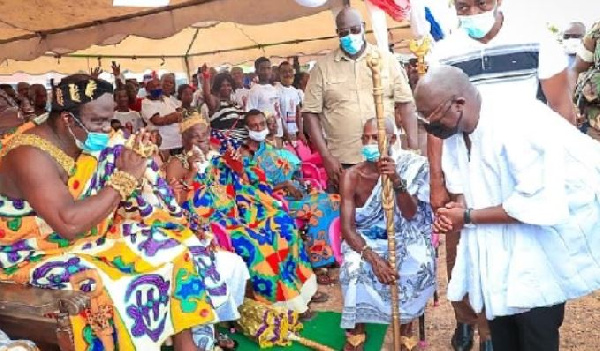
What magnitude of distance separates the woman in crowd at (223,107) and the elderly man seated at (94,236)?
7.21 feet

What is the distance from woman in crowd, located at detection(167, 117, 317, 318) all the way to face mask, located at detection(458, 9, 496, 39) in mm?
2150

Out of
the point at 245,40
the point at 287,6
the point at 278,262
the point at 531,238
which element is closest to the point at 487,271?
the point at 531,238

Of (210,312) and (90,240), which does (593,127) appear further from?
(90,240)

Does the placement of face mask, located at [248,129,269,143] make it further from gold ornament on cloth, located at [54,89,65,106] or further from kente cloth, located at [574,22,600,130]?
kente cloth, located at [574,22,600,130]

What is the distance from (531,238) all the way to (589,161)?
0.33 m

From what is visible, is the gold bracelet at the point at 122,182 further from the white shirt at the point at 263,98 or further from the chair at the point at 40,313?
the white shirt at the point at 263,98

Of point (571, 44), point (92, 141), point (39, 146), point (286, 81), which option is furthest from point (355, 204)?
point (286, 81)

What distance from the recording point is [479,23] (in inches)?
105

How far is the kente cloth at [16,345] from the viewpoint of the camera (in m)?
2.20

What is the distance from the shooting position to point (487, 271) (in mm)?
2123

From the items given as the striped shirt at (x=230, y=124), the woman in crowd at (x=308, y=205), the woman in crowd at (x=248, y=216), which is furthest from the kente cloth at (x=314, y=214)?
the woman in crowd at (x=248, y=216)

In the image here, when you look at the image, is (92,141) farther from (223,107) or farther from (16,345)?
(223,107)

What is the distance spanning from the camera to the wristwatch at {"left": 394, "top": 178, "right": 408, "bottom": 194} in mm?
3332

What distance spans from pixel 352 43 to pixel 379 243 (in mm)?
1435
